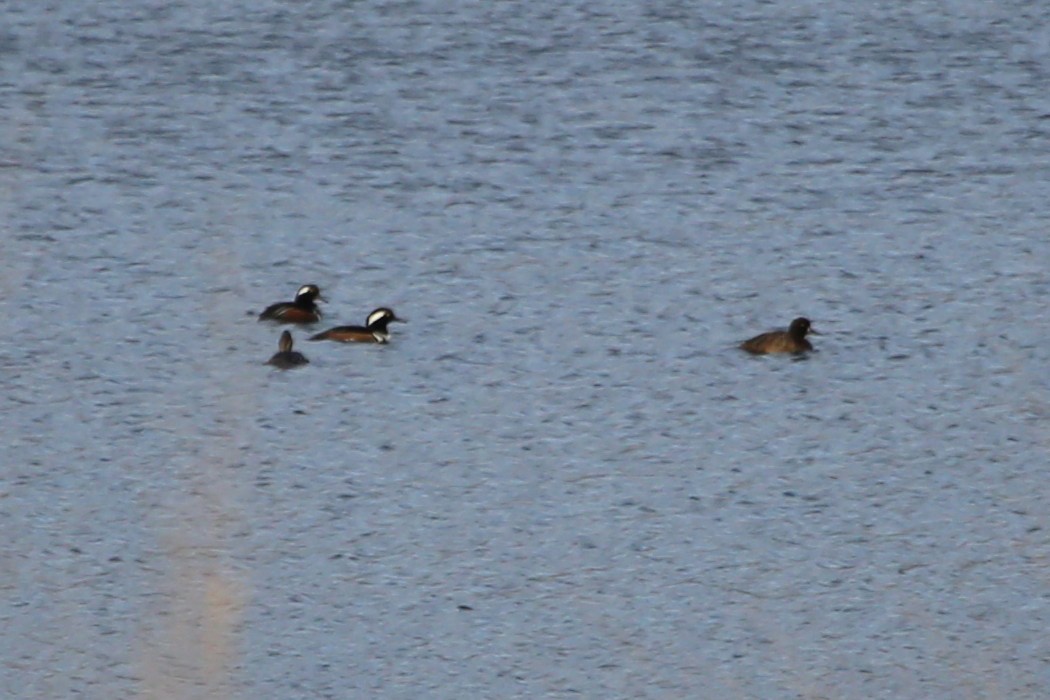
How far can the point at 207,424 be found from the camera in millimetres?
10461

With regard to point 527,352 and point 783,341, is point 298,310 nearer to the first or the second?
point 527,352

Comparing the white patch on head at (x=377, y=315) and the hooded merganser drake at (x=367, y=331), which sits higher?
the white patch on head at (x=377, y=315)

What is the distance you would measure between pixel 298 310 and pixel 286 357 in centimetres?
49

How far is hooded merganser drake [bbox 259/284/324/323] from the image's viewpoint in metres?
11.7

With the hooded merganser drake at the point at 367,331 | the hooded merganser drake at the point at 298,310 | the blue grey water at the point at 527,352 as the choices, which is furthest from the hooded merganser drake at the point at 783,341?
the hooded merganser drake at the point at 298,310

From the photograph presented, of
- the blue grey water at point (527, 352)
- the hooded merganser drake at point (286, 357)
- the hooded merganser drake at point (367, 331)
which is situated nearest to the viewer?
the blue grey water at point (527, 352)

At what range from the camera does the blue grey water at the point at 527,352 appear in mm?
8383

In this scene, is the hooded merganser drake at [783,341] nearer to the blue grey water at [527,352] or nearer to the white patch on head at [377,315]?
the blue grey water at [527,352]

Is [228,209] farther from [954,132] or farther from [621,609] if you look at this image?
[621,609]

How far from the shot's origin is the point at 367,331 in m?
11.6

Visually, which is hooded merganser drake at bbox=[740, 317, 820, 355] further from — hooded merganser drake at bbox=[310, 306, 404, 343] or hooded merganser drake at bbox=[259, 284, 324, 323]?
hooded merganser drake at bbox=[259, 284, 324, 323]

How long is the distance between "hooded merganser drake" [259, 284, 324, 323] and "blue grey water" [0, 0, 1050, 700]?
0.12 m

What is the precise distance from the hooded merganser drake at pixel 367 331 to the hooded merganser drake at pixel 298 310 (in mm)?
135

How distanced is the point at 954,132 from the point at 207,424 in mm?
6427
